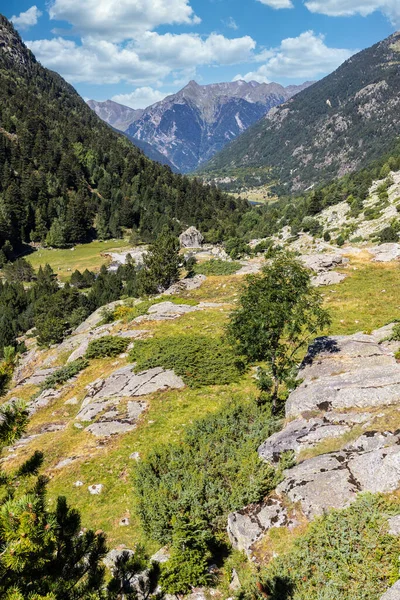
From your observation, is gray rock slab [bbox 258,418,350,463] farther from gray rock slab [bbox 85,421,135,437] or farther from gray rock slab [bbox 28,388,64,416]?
gray rock slab [bbox 28,388,64,416]

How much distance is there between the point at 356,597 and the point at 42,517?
320 inches

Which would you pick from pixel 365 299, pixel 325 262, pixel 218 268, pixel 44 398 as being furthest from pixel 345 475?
pixel 218 268

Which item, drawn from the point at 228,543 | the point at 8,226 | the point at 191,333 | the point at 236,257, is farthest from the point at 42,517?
the point at 8,226

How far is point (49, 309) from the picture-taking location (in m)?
66.9

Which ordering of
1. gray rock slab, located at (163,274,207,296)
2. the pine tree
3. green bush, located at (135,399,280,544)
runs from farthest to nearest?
gray rock slab, located at (163,274,207,296)
green bush, located at (135,399,280,544)
the pine tree

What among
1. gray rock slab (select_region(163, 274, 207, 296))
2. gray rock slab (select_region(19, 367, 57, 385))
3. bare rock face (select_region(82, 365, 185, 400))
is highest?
gray rock slab (select_region(163, 274, 207, 296))

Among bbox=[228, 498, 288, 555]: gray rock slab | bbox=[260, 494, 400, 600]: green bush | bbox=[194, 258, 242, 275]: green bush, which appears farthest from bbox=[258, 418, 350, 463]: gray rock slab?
bbox=[194, 258, 242, 275]: green bush

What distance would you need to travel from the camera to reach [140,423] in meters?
22.1

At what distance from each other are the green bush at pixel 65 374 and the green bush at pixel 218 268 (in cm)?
3562

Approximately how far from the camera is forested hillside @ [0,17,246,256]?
14025cm

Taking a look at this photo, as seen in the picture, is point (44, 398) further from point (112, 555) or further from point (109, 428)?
point (112, 555)

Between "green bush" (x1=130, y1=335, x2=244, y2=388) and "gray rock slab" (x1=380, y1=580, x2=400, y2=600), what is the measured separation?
1716 cm

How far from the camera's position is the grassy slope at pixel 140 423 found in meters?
16.1

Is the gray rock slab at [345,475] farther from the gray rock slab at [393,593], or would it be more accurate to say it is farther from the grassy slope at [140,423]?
the gray rock slab at [393,593]
